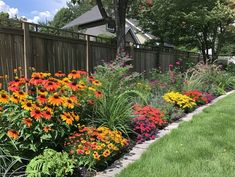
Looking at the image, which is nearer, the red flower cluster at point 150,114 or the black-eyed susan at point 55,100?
the black-eyed susan at point 55,100

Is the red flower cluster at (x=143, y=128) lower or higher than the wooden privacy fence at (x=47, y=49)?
lower

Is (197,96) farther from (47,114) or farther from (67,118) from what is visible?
(47,114)

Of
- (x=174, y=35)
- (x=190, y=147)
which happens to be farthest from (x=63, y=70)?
(x=174, y=35)

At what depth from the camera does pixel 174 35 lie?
52.4 feet

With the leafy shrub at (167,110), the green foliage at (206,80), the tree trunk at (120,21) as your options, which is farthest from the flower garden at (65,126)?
the green foliage at (206,80)

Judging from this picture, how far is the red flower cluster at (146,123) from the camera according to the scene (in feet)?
16.6

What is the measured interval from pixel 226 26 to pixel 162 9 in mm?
4575

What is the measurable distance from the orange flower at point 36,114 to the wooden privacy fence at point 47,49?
2471mm

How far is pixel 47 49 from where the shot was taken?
6684 millimetres

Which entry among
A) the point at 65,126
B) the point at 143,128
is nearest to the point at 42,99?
the point at 65,126

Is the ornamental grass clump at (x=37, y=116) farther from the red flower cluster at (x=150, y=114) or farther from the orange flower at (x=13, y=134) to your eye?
the red flower cluster at (x=150, y=114)

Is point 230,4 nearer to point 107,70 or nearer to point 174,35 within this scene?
point 174,35

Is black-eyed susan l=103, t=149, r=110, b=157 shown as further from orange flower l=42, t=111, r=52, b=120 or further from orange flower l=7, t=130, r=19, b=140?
orange flower l=7, t=130, r=19, b=140

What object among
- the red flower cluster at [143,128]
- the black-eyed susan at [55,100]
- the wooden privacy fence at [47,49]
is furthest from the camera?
the wooden privacy fence at [47,49]
